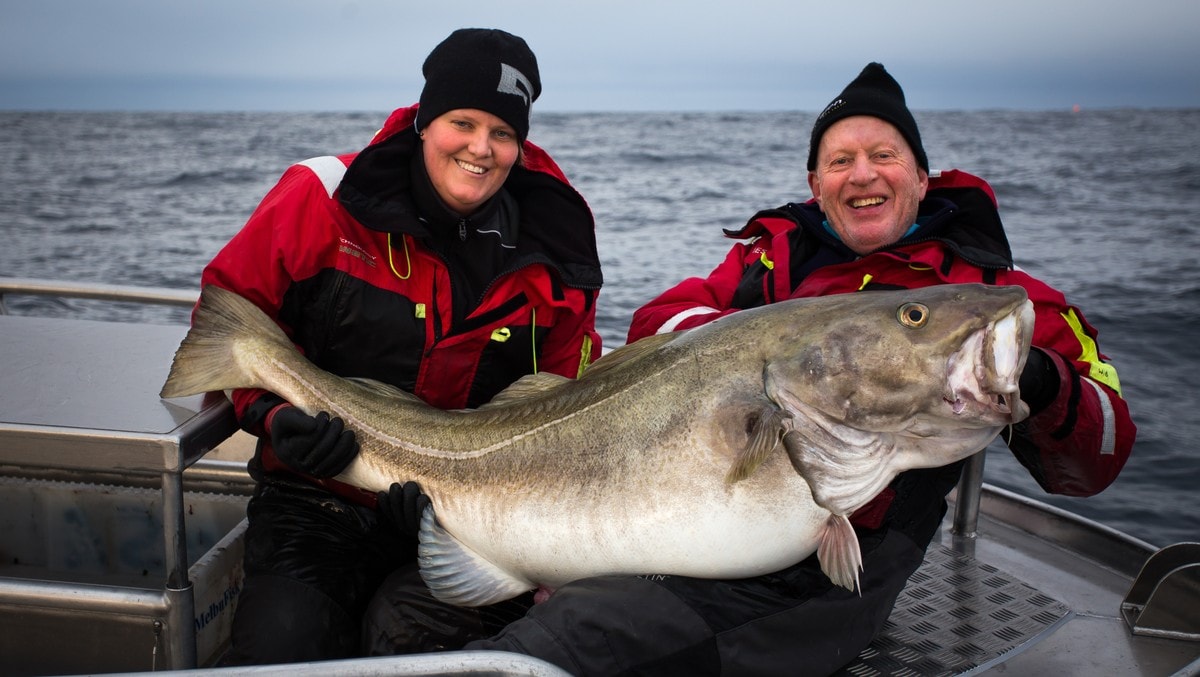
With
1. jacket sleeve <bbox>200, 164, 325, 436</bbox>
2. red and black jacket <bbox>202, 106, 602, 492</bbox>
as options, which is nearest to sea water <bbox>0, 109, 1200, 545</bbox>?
red and black jacket <bbox>202, 106, 602, 492</bbox>

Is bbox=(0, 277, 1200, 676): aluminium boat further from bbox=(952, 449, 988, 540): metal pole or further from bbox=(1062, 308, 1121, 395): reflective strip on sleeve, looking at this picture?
bbox=(1062, 308, 1121, 395): reflective strip on sleeve

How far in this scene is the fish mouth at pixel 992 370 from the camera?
2588mm

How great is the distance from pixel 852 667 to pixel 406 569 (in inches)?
62.6

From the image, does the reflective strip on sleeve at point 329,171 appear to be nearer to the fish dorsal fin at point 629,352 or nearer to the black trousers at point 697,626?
the fish dorsal fin at point 629,352

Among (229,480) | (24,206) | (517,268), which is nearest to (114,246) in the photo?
(24,206)

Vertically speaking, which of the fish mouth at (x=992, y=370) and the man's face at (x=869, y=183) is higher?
the man's face at (x=869, y=183)

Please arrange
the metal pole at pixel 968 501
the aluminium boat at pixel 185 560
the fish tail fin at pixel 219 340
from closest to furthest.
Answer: the aluminium boat at pixel 185 560 < the fish tail fin at pixel 219 340 < the metal pole at pixel 968 501

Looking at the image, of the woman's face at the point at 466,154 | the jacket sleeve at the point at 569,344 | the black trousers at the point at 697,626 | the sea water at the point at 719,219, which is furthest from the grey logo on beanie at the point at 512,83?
the sea water at the point at 719,219

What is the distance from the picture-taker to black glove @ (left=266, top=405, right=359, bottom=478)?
128 inches

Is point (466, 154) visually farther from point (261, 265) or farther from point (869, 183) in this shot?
point (869, 183)

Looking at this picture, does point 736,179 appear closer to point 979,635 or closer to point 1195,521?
point 1195,521

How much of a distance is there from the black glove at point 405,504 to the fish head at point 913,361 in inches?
48.0

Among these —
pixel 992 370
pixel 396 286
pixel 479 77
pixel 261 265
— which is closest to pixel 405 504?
pixel 396 286

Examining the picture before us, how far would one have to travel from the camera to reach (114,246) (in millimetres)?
20031
